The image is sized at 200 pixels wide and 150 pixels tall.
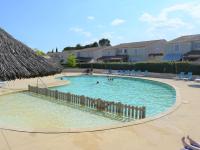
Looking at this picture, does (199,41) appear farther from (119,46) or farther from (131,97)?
(131,97)

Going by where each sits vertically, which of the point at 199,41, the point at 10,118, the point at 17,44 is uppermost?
the point at 199,41

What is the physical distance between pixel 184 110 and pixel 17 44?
917 cm

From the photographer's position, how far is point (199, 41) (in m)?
46.7

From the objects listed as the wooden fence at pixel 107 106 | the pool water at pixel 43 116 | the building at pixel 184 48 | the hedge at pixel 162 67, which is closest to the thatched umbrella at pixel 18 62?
the pool water at pixel 43 116

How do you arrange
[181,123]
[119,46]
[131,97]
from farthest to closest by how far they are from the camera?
[119,46] < [131,97] < [181,123]

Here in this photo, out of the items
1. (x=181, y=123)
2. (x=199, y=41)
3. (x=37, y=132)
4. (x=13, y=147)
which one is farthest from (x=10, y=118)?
(x=199, y=41)

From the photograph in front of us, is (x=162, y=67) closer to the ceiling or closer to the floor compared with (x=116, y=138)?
closer to the ceiling

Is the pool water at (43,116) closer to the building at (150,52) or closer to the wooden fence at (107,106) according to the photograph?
the wooden fence at (107,106)

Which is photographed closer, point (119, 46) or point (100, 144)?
point (100, 144)

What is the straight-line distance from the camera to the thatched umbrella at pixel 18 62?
6.68 metres

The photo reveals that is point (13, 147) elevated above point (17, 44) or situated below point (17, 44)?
below

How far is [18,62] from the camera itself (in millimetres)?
7113

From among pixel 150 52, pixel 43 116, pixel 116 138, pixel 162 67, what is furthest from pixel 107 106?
pixel 150 52

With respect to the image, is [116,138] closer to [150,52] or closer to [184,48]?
[184,48]
